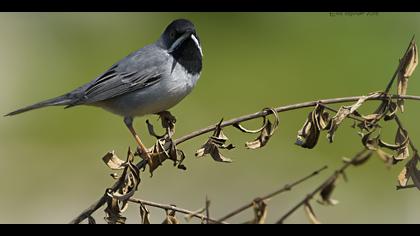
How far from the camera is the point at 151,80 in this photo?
3998 millimetres

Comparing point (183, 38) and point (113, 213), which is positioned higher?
point (183, 38)

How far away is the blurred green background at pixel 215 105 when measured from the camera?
17.9 ft

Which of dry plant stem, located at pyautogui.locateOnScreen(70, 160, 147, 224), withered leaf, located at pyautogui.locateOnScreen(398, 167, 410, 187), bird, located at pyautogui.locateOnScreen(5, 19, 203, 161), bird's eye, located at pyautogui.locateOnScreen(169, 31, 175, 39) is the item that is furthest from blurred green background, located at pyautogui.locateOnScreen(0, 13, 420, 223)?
dry plant stem, located at pyautogui.locateOnScreen(70, 160, 147, 224)

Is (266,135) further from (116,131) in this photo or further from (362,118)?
(116,131)

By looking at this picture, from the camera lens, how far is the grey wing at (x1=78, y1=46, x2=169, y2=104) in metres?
4.00

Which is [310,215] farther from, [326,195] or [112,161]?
[112,161]

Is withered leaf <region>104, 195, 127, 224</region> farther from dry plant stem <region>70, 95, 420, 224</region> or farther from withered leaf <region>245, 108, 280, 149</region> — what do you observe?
withered leaf <region>245, 108, 280, 149</region>

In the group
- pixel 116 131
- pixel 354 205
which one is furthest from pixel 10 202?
pixel 354 205

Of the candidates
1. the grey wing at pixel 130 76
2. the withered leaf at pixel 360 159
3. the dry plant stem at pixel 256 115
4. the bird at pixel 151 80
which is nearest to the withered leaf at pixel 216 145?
the dry plant stem at pixel 256 115

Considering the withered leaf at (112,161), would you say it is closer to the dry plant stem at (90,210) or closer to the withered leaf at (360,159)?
the dry plant stem at (90,210)

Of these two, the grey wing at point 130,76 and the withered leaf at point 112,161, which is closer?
the withered leaf at point 112,161

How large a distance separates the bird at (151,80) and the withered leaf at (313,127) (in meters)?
1.77

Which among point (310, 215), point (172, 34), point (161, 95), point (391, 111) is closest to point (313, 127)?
point (391, 111)

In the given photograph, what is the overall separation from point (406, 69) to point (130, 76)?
7.35 ft
